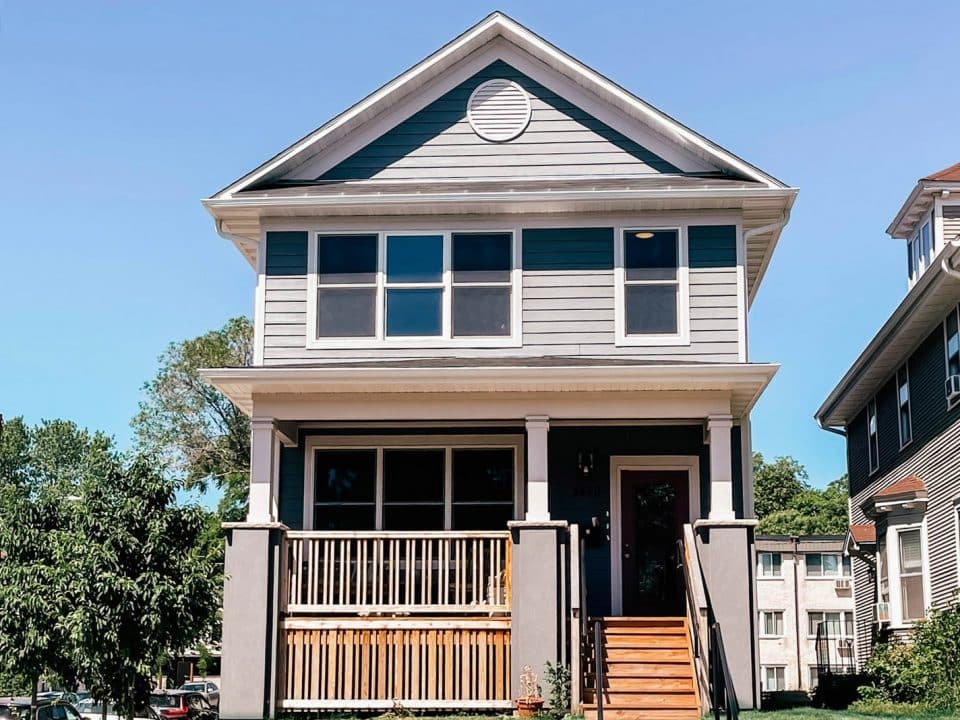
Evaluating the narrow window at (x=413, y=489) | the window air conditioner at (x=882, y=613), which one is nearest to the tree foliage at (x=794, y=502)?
the window air conditioner at (x=882, y=613)

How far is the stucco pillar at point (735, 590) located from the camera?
14484 mm

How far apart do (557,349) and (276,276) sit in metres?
3.81

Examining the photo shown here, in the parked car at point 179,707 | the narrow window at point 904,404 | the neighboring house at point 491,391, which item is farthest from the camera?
the parked car at point 179,707

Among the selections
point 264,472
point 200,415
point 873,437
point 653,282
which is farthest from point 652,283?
point 200,415

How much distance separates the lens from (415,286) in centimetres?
1703

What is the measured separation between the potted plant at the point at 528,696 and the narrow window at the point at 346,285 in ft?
16.2

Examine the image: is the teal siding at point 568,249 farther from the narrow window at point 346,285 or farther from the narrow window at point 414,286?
the narrow window at point 346,285

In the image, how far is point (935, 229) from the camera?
25141mm

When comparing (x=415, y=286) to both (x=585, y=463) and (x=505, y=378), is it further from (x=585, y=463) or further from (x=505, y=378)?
(x=585, y=463)

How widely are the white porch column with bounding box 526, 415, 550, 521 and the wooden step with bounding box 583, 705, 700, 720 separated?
2.39m

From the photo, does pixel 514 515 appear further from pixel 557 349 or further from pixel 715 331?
pixel 715 331

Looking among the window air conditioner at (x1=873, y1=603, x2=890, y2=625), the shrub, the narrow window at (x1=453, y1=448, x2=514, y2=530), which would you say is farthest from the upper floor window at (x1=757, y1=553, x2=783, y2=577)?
the narrow window at (x1=453, y1=448, x2=514, y2=530)

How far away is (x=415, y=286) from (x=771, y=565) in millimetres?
34604

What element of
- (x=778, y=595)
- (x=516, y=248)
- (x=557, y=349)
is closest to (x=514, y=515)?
(x=557, y=349)
